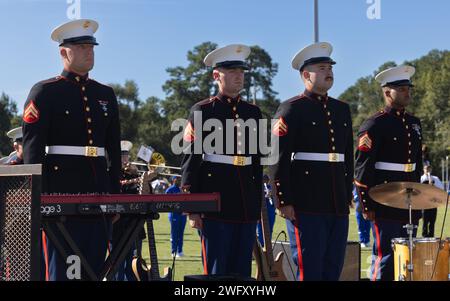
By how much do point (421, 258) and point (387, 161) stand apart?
1.17m

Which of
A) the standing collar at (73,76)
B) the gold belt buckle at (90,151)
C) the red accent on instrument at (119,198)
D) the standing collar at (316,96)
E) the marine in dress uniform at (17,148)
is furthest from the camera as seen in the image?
the marine in dress uniform at (17,148)

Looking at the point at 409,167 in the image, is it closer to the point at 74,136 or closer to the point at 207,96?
the point at 74,136

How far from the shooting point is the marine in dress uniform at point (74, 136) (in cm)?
668

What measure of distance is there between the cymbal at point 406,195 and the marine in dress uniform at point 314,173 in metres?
0.38

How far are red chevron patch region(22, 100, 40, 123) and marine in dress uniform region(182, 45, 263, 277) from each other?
1547 mm

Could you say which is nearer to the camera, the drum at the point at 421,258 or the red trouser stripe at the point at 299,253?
the red trouser stripe at the point at 299,253

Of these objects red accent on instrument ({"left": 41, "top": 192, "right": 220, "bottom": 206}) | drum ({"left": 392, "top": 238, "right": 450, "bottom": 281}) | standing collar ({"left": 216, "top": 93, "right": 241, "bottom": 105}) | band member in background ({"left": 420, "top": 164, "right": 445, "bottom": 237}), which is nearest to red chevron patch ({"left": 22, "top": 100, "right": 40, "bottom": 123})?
red accent on instrument ({"left": 41, "top": 192, "right": 220, "bottom": 206})

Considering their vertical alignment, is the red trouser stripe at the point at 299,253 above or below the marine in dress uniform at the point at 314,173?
below

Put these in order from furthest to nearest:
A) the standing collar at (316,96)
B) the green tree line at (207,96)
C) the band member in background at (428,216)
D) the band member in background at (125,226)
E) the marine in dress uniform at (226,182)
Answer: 1. the green tree line at (207,96)
2. the band member in background at (428,216)
3. the standing collar at (316,96)
4. the marine in dress uniform at (226,182)
5. the band member in background at (125,226)

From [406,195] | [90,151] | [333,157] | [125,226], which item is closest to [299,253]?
[333,157]

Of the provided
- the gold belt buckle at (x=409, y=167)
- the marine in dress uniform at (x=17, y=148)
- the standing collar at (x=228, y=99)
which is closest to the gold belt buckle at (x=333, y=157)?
the standing collar at (x=228, y=99)

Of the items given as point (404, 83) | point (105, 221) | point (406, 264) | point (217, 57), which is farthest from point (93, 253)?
point (404, 83)

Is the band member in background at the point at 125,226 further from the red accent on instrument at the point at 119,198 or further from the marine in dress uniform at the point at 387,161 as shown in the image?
the marine in dress uniform at the point at 387,161
